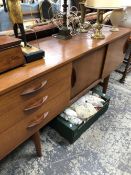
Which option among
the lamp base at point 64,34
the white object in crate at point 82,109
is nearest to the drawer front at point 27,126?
the white object in crate at point 82,109

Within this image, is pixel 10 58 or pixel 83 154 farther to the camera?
pixel 83 154

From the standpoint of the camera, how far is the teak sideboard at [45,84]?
2.55 feet

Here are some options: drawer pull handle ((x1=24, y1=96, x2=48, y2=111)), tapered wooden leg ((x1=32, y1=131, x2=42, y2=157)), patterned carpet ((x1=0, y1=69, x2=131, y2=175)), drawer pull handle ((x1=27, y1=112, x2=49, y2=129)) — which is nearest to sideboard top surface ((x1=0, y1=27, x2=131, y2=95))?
drawer pull handle ((x1=24, y1=96, x2=48, y2=111))

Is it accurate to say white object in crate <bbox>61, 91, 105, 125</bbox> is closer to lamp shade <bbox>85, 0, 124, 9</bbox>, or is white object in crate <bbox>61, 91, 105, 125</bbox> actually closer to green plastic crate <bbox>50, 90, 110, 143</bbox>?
green plastic crate <bbox>50, 90, 110, 143</bbox>

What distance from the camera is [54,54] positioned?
1.04 m

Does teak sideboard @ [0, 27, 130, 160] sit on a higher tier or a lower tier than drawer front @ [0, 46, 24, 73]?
lower

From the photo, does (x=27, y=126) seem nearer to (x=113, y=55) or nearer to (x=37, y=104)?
(x=37, y=104)

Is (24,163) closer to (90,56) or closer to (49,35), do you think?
(90,56)

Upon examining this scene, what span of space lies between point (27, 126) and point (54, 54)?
1.50 ft

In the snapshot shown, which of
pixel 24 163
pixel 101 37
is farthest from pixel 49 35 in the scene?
pixel 24 163

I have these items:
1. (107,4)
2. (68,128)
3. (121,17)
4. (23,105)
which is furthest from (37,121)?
(121,17)

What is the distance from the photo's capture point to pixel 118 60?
171 cm

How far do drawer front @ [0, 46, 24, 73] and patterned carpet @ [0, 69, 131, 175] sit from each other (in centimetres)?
74

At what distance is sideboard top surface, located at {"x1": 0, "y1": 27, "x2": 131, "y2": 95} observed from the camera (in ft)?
2.50
